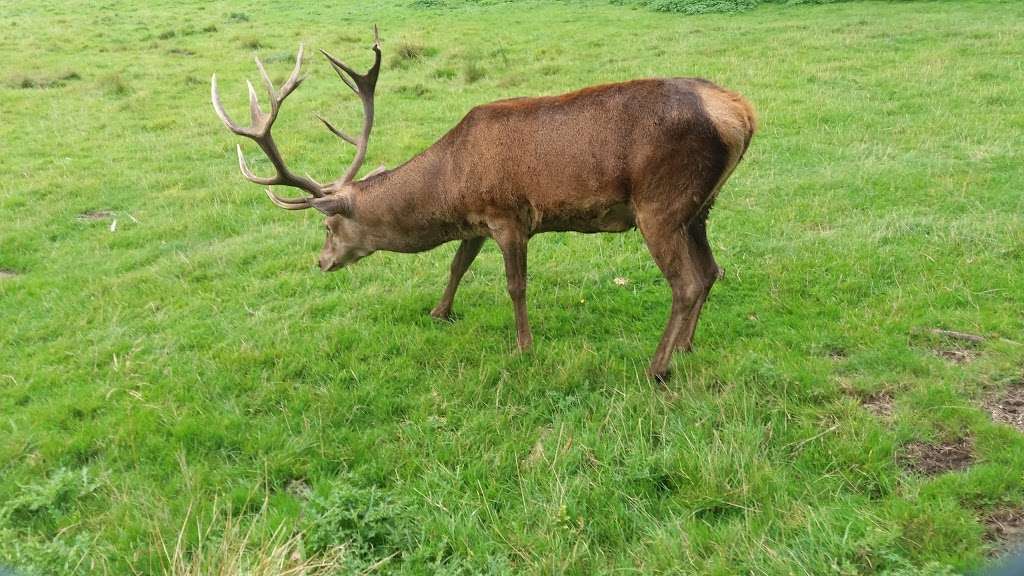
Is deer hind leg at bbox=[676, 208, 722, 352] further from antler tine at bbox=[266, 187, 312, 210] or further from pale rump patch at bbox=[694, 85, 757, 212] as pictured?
antler tine at bbox=[266, 187, 312, 210]

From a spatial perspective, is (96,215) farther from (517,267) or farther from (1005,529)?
(1005,529)

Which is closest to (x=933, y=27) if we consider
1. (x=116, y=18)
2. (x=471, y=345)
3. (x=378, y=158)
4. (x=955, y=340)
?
(x=378, y=158)

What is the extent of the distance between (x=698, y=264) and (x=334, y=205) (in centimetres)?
252

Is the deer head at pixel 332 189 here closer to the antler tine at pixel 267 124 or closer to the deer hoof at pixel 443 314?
the antler tine at pixel 267 124

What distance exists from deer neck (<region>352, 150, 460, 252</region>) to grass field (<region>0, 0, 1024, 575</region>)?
59 centimetres

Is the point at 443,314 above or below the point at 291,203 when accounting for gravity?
below

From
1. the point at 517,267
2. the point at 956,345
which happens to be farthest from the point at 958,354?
the point at 517,267

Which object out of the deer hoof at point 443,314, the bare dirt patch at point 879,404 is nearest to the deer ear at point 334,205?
the deer hoof at point 443,314

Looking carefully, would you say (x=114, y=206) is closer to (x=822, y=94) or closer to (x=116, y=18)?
(x=822, y=94)

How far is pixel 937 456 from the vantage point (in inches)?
139

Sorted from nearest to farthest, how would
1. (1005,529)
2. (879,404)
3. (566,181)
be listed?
(1005,529) → (879,404) → (566,181)

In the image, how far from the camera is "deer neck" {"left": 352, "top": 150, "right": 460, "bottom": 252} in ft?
16.9

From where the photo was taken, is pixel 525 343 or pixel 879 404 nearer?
pixel 879 404

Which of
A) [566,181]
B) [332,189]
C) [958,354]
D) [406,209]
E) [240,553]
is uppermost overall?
[566,181]
